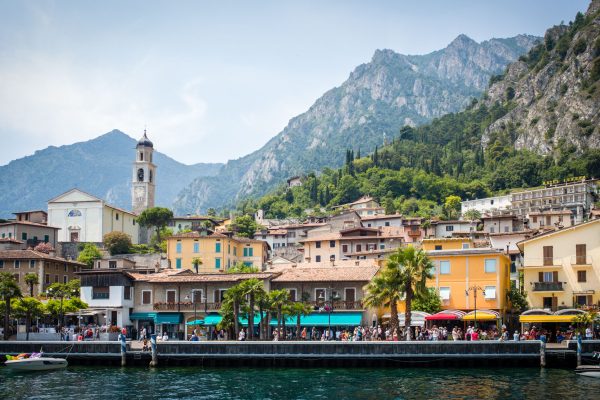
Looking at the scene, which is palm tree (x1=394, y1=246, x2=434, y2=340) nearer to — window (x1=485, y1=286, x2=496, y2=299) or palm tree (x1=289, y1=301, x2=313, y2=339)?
palm tree (x1=289, y1=301, x2=313, y2=339)

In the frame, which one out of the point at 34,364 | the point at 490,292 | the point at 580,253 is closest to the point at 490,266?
the point at 490,292

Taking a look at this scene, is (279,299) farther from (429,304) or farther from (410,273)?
(429,304)

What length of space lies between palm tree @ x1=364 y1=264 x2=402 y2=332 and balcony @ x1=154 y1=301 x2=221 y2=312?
1758 centimetres

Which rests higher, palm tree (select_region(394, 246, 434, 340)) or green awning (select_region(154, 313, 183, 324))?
palm tree (select_region(394, 246, 434, 340))

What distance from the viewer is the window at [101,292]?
66.9m

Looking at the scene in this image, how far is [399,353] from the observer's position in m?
48.0

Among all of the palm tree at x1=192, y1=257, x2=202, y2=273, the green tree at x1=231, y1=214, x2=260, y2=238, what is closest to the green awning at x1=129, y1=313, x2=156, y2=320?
the palm tree at x1=192, y1=257, x2=202, y2=273

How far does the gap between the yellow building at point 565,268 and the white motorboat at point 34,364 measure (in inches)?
1510

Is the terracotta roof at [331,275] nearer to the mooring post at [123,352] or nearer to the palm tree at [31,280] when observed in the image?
the mooring post at [123,352]

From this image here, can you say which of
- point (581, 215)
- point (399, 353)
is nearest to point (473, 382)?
point (399, 353)

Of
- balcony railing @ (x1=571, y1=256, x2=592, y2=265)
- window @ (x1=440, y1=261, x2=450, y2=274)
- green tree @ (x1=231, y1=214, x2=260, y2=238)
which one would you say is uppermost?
green tree @ (x1=231, y1=214, x2=260, y2=238)

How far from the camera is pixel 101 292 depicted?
6712 centimetres

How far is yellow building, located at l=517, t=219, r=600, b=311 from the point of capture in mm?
59219

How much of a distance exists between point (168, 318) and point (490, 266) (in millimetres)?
28789
